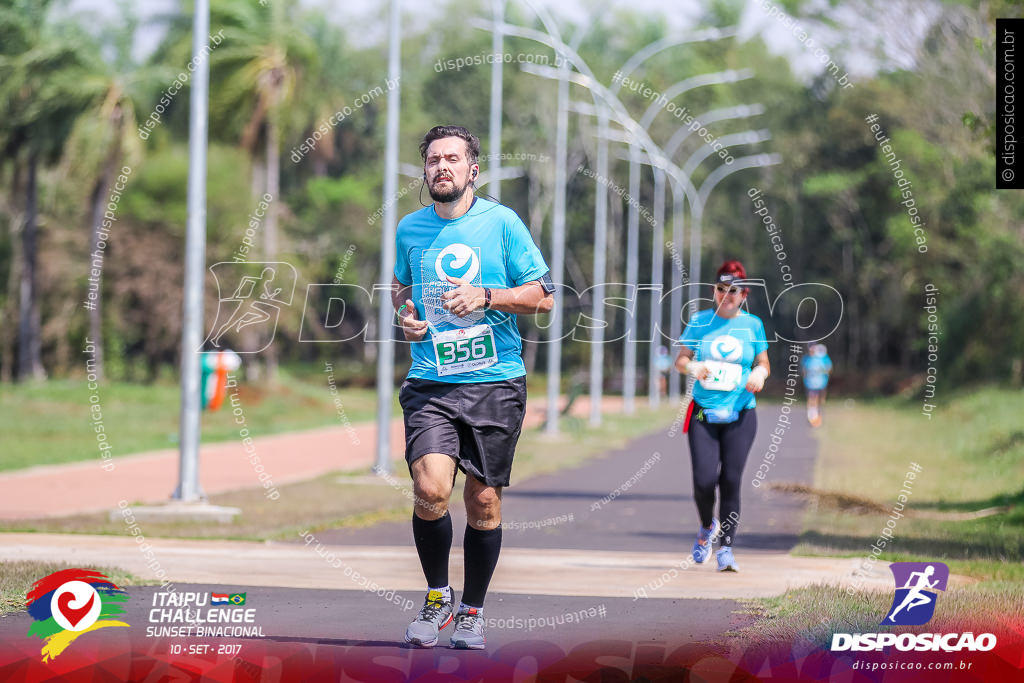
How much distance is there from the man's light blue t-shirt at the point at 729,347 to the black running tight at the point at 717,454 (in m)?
0.11

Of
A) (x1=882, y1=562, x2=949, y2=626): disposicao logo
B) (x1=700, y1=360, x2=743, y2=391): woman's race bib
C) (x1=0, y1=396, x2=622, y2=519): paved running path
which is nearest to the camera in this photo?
(x1=882, y1=562, x2=949, y2=626): disposicao logo

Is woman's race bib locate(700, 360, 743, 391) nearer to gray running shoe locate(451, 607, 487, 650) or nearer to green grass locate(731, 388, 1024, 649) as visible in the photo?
green grass locate(731, 388, 1024, 649)

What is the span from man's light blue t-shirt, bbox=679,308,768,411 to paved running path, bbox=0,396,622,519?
5.68 m

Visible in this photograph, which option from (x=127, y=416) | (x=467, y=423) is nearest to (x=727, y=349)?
(x=467, y=423)

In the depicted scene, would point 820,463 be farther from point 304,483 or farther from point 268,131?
point 268,131

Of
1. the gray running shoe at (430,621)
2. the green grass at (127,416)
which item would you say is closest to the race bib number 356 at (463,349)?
the gray running shoe at (430,621)

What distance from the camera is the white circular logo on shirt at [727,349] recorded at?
9797mm

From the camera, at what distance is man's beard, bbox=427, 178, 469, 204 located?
648cm

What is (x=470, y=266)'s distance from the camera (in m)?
6.52

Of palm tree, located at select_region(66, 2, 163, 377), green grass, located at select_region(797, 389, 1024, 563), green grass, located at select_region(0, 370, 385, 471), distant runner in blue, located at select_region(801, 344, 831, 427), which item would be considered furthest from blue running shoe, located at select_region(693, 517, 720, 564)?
palm tree, located at select_region(66, 2, 163, 377)

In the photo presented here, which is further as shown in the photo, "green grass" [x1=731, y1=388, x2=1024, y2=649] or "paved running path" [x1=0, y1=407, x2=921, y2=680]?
"green grass" [x1=731, y1=388, x2=1024, y2=649]

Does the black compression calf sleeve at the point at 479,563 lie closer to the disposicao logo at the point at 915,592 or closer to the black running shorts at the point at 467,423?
the black running shorts at the point at 467,423

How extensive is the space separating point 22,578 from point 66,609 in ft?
5.05

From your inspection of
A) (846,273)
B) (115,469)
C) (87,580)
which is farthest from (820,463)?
(846,273)
